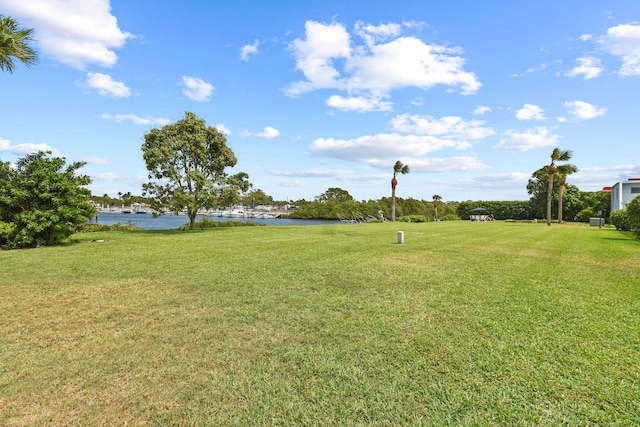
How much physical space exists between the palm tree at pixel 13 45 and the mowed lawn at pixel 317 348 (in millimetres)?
4235

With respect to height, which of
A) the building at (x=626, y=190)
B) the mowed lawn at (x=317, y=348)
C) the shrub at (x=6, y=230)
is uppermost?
the building at (x=626, y=190)

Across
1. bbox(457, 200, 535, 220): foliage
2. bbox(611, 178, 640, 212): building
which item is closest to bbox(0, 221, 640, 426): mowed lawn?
bbox(611, 178, 640, 212): building

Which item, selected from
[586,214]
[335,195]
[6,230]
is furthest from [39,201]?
[335,195]

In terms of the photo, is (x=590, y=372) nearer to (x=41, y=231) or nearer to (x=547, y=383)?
(x=547, y=383)

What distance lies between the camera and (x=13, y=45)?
18.7 ft

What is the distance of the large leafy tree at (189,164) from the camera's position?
55.9 feet

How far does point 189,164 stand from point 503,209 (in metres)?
46.2

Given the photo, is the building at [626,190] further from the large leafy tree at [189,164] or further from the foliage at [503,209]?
the large leafy tree at [189,164]

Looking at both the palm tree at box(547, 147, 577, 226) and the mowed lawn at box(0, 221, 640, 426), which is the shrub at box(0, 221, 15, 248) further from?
the palm tree at box(547, 147, 577, 226)

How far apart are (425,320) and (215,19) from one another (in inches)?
533

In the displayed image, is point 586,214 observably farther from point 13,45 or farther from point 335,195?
point 335,195

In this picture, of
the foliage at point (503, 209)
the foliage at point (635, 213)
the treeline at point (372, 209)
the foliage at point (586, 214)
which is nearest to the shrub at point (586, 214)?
the foliage at point (586, 214)

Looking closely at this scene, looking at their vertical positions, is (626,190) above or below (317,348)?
above

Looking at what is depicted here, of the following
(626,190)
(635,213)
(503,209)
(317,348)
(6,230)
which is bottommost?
(317,348)
